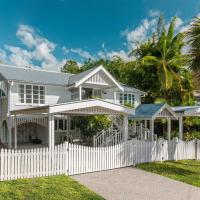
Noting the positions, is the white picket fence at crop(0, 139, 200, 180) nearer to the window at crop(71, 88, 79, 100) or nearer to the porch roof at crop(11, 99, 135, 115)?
the porch roof at crop(11, 99, 135, 115)

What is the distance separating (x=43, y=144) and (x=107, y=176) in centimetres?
1262

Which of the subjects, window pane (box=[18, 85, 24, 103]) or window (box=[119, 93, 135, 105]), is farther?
window (box=[119, 93, 135, 105])

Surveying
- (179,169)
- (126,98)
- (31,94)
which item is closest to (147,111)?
(179,169)

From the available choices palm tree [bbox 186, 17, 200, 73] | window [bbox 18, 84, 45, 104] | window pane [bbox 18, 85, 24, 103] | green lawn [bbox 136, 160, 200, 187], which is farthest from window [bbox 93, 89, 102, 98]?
palm tree [bbox 186, 17, 200, 73]

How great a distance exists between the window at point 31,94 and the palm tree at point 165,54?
12700 millimetres

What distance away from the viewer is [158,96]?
32375 mm

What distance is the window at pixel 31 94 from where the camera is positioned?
21.0m

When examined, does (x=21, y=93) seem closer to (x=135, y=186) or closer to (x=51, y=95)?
(x=51, y=95)

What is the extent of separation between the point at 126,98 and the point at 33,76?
9747 millimetres

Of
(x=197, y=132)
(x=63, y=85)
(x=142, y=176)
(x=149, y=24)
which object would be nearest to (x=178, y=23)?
Answer: (x=149, y=24)

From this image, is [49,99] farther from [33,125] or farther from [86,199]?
[86,199]

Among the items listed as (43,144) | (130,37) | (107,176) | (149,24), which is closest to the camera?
→ (107,176)

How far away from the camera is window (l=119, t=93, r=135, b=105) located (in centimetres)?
2673

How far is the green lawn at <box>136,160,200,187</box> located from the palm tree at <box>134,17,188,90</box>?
13893mm
